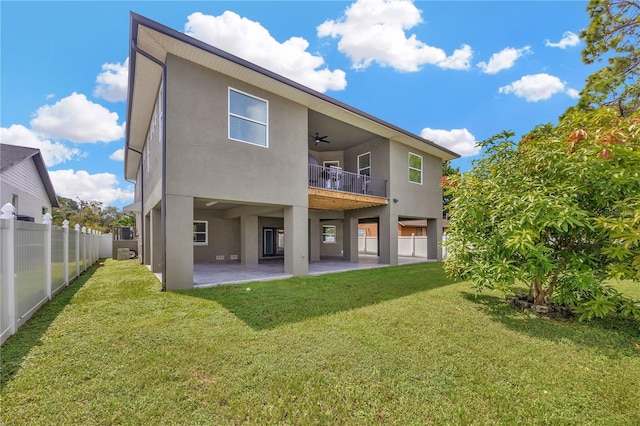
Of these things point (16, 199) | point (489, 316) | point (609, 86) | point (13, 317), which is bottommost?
point (489, 316)

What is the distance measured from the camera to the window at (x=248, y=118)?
795 cm

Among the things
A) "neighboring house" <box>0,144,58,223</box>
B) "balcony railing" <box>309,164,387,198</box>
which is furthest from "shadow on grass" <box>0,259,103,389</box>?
"balcony railing" <box>309,164,387,198</box>

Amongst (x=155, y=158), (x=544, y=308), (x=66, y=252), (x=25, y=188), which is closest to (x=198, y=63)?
(x=155, y=158)

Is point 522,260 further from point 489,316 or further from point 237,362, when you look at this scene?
point 237,362

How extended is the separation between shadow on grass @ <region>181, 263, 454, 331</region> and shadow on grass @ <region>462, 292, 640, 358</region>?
215 cm

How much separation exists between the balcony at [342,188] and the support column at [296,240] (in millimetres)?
1050

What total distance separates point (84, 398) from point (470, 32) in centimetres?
1396

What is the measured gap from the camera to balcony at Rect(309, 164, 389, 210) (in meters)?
10.5

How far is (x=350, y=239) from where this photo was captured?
14.9 meters

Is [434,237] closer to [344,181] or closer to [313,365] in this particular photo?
[344,181]

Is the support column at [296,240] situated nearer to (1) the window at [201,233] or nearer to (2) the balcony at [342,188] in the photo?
(2) the balcony at [342,188]

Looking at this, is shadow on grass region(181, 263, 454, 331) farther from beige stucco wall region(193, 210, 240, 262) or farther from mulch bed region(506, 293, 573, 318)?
beige stucco wall region(193, 210, 240, 262)

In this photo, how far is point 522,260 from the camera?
523 centimetres

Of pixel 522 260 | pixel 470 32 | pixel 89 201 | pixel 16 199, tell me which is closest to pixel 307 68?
pixel 470 32
